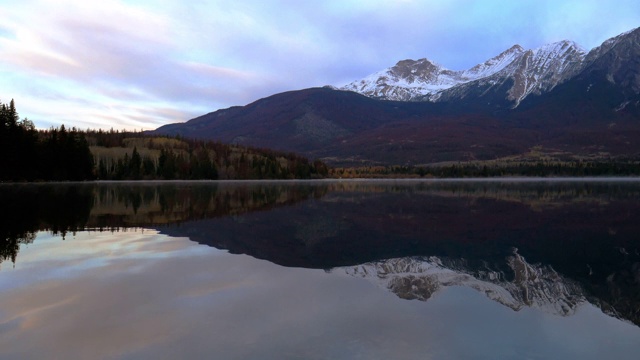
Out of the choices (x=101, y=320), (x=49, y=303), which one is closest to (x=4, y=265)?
(x=49, y=303)

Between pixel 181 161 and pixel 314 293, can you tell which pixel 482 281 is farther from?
pixel 181 161

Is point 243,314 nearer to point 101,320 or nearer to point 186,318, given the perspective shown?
point 186,318

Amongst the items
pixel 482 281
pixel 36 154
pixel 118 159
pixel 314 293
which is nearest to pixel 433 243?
pixel 482 281

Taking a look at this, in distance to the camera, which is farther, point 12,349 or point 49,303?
point 49,303

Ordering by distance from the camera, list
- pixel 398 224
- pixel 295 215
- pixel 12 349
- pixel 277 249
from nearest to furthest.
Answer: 1. pixel 12 349
2. pixel 277 249
3. pixel 398 224
4. pixel 295 215

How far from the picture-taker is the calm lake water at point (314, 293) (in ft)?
25.8

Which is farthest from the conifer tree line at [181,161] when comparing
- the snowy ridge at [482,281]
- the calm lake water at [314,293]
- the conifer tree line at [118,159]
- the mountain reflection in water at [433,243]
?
the snowy ridge at [482,281]

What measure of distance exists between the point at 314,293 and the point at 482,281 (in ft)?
15.4

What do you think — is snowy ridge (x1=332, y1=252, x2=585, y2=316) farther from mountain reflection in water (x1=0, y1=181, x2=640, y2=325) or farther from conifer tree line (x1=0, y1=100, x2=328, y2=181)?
conifer tree line (x1=0, y1=100, x2=328, y2=181)

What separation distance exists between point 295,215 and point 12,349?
2219 cm

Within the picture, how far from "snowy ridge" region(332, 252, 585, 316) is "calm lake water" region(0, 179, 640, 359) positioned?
0.06 meters

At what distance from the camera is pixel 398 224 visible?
25109 millimetres

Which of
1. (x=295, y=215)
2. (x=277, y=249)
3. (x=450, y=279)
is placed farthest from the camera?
(x=295, y=215)

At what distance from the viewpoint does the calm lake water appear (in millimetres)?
7875
